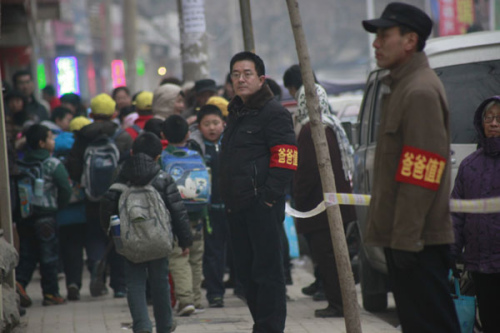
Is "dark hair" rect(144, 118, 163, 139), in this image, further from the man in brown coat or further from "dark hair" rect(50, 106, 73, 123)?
the man in brown coat

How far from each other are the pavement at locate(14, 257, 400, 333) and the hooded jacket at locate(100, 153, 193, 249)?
1.03 meters

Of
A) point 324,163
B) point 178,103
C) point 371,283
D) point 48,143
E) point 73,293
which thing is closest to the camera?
point 324,163

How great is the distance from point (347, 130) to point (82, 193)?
9.12 ft

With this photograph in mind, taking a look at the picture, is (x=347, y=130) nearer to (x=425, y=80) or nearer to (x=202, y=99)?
(x=202, y=99)

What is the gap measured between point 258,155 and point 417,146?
7.70ft

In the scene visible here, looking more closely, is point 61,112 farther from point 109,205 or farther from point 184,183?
point 109,205

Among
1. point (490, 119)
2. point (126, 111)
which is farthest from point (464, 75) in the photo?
point (126, 111)

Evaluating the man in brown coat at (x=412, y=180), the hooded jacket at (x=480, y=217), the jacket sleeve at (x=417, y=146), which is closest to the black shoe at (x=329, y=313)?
the hooded jacket at (x=480, y=217)

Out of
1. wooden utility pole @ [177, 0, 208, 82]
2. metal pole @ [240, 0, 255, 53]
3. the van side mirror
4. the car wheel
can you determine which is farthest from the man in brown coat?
wooden utility pole @ [177, 0, 208, 82]

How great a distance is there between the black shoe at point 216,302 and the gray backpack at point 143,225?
90.9 inches

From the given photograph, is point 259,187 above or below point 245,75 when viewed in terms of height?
below

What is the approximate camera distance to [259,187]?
647 centimetres

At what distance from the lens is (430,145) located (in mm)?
4266

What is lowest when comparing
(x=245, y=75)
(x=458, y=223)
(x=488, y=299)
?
(x=488, y=299)
